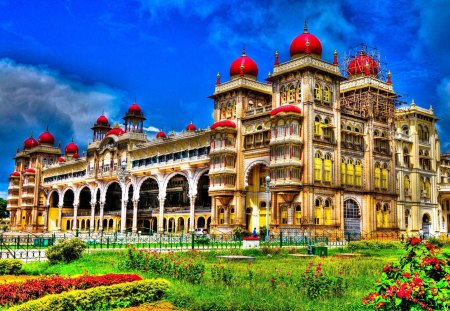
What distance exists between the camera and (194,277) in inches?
650

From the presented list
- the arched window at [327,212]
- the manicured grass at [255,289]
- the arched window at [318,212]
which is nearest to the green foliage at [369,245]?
the arched window at [318,212]

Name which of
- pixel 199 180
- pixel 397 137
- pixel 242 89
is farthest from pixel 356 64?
pixel 199 180

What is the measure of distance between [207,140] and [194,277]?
40723mm

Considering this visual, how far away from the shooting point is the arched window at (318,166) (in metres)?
45.4

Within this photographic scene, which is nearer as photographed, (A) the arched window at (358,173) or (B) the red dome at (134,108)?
(A) the arched window at (358,173)

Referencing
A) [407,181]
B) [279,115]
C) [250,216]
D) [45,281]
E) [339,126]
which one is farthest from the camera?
[407,181]

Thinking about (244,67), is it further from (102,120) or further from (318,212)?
(102,120)

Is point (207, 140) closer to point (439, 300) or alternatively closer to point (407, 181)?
point (407, 181)

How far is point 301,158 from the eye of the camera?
4509cm

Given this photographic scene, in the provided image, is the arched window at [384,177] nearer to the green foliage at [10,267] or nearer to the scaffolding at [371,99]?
the scaffolding at [371,99]

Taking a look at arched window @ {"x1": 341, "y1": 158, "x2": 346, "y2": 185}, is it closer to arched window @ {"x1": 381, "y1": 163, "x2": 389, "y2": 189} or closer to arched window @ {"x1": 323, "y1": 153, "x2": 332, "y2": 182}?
arched window @ {"x1": 323, "y1": 153, "x2": 332, "y2": 182}

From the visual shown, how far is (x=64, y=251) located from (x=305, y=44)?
3277 cm

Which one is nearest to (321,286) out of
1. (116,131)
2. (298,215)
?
(298,215)

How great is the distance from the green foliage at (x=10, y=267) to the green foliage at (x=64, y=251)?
133 inches
